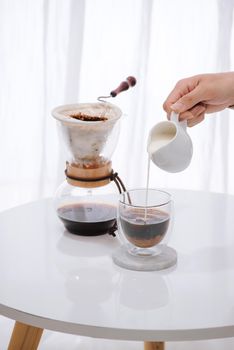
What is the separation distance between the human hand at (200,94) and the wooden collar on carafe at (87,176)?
0.66 ft

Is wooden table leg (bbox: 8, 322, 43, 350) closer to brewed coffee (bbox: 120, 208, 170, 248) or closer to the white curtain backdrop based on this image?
brewed coffee (bbox: 120, 208, 170, 248)

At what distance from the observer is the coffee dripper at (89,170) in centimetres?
125

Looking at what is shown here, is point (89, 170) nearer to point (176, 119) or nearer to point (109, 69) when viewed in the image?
point (176, 119)

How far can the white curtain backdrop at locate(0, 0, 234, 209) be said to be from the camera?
2469 millimetres

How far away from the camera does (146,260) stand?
3.75ft

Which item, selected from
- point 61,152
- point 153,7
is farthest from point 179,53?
point 61,152

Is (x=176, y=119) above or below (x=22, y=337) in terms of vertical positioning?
above

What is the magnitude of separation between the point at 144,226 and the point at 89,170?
212 mm

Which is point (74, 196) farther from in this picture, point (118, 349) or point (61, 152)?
point (61, 152)

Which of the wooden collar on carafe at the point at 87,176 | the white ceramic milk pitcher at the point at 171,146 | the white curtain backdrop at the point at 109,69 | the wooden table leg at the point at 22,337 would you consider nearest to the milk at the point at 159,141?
the white ceramic milk pitcher at the point at 171,146

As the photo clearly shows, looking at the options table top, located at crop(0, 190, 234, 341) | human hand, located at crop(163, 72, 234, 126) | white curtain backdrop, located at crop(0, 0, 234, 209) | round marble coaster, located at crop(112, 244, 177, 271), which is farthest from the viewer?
white curtain backdrop, located at crop(0, 0, 234, 209)

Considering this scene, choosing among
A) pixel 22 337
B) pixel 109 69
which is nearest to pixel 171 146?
pixel 22 337

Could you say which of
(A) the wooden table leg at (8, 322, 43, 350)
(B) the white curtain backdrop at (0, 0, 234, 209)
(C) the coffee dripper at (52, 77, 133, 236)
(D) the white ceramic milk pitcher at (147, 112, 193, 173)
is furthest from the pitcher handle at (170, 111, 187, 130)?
(B) the white curtain backdrop at (0, 0, 234, 209)

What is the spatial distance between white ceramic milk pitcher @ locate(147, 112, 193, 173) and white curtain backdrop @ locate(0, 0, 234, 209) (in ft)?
4.17
